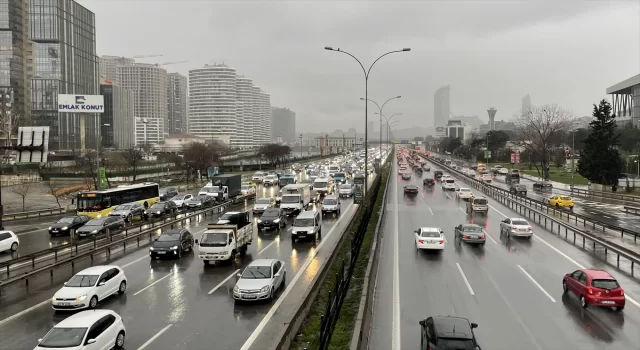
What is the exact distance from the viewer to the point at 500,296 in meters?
17.0

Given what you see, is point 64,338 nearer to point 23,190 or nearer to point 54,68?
point 23,190

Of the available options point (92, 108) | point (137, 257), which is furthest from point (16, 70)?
point (137, 257)

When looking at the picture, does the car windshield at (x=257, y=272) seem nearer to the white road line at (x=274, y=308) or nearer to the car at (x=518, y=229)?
the white road line at (x=274, y=308)

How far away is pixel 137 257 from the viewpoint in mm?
24688

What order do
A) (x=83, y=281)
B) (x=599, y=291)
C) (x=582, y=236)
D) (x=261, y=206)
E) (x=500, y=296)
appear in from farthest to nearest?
(x=261, y=206) < (x=582, y=236) < (x=500, y=296) < (x=83, y=281) < (x=599, y=291)

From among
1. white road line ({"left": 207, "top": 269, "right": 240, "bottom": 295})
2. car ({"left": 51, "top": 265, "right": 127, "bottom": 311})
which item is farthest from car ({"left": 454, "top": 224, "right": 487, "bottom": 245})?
car ({"left": 51, "top": 265, "right": 127, "bottom": 311})

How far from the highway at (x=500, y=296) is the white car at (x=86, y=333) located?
6648 millimetres

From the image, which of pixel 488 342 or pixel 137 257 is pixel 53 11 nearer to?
pixel 137 257

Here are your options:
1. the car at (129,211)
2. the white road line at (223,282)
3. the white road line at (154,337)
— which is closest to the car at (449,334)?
the white road line at (154,337)

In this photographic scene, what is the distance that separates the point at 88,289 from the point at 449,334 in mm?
11623

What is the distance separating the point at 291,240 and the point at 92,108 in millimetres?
60730

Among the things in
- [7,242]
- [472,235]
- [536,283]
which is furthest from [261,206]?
[536,283]

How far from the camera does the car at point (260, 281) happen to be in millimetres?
16094

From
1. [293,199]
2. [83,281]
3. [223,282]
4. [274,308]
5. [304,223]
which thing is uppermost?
[293,199]
